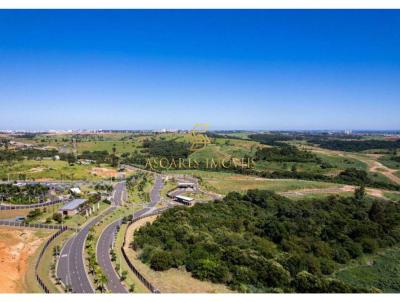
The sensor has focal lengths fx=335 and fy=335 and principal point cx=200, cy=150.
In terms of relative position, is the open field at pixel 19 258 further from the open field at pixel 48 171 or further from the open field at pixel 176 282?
the open field at pixel 48 171

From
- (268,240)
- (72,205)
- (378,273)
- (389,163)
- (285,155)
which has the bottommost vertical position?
(378,273)

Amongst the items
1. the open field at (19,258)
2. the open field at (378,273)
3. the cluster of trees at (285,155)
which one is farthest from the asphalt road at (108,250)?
the cluster of trees at (285,155)

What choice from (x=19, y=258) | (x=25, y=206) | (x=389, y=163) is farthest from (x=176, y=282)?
(x=389, y=163)

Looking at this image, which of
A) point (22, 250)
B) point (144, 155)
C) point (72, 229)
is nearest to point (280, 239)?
point (72, 229)

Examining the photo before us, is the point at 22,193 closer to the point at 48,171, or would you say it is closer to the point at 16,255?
the point at 48,171

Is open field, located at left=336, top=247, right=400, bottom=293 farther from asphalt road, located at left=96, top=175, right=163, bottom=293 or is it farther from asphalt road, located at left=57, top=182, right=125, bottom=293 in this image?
asphalt road, located at left=57, top=182, right=125, bottom=293
